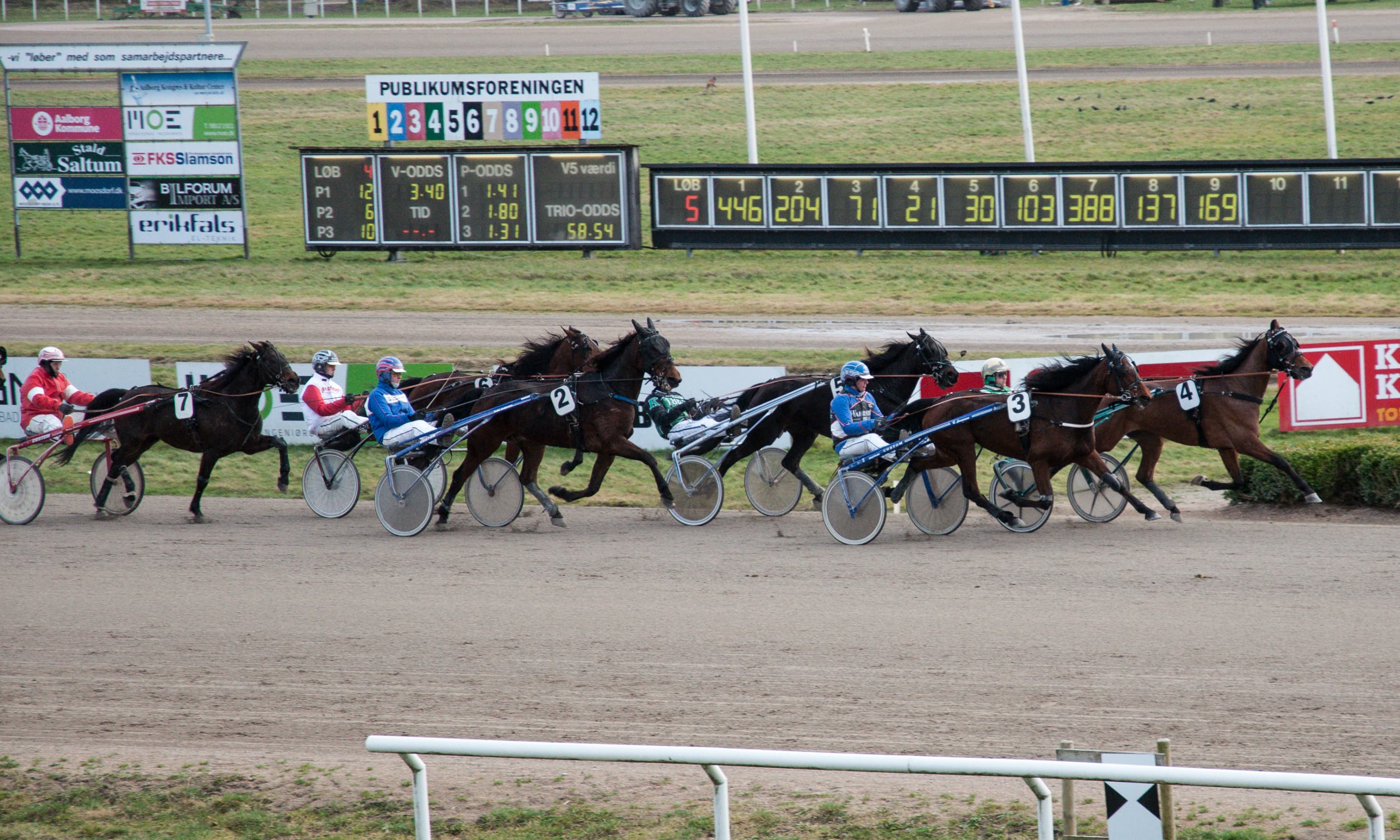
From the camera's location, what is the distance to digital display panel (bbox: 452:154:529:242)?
79.4ft

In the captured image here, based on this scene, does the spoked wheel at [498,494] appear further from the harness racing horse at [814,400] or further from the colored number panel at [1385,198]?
the colored number panel at [1385,198]

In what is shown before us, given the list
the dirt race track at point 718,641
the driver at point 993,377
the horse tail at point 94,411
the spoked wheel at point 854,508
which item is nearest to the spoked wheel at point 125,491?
the horse tail at point 94,411

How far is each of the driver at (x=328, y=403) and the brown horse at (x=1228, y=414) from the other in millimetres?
6742

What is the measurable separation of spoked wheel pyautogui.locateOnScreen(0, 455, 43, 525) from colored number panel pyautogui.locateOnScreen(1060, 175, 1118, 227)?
16340 millimetres

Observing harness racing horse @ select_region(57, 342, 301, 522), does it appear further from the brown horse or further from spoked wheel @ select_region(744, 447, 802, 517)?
the brown horse

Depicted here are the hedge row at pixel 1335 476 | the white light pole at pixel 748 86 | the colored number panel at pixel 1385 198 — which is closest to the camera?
the hedge row at pixel 1335 476

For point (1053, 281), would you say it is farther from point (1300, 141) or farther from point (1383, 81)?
point (1383, 81)

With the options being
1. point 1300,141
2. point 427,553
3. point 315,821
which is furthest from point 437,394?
point 1300,141

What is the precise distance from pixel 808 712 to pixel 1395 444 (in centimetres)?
731

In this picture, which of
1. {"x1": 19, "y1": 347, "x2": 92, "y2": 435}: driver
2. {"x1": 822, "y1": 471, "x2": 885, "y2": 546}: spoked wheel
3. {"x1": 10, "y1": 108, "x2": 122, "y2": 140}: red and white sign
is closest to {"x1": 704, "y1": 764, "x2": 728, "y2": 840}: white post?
{"x1": 822, "y1": 471, "x2": 885, "y2": 546}: spoked wheel

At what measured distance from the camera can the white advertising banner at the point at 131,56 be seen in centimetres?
2431

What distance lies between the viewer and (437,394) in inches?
524

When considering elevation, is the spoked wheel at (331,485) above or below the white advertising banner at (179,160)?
below

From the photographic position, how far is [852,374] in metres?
11.7
